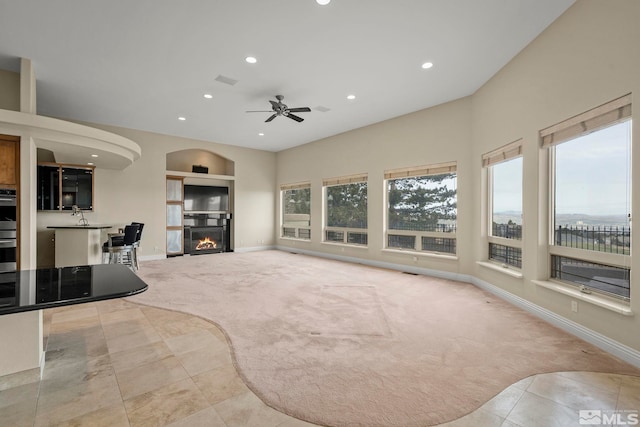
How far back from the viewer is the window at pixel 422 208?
5.60m

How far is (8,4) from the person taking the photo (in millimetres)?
2945

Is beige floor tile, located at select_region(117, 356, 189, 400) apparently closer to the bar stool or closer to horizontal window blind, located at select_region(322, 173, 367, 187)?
the bar stool

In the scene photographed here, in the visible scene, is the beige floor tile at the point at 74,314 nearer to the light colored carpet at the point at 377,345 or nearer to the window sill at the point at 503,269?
the light colored carpet at the point at 377,345

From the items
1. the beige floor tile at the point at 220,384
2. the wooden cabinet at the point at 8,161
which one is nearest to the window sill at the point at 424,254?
the beige floor tile at the point at 220,384

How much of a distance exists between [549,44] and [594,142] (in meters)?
1.23

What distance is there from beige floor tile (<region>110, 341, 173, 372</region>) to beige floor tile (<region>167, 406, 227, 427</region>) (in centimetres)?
91

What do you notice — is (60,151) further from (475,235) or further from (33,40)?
(475,235)

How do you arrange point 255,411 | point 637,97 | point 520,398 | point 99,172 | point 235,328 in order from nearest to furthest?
point 255,411 → point 520,398 → point 637,97 → point 235,328 → point 99,172

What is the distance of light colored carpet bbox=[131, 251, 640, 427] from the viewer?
1943 millimetres

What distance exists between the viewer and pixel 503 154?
4.30 m

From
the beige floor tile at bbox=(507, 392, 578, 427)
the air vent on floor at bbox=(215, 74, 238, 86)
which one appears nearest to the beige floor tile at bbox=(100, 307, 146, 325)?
the air vent on floor at bbox=(215, 74, 238, 86)

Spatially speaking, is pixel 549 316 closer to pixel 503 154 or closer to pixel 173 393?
pixel 503 154

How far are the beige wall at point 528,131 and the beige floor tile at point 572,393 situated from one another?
0.79 meters

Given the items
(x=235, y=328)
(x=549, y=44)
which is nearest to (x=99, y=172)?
(x=235, y=328)
